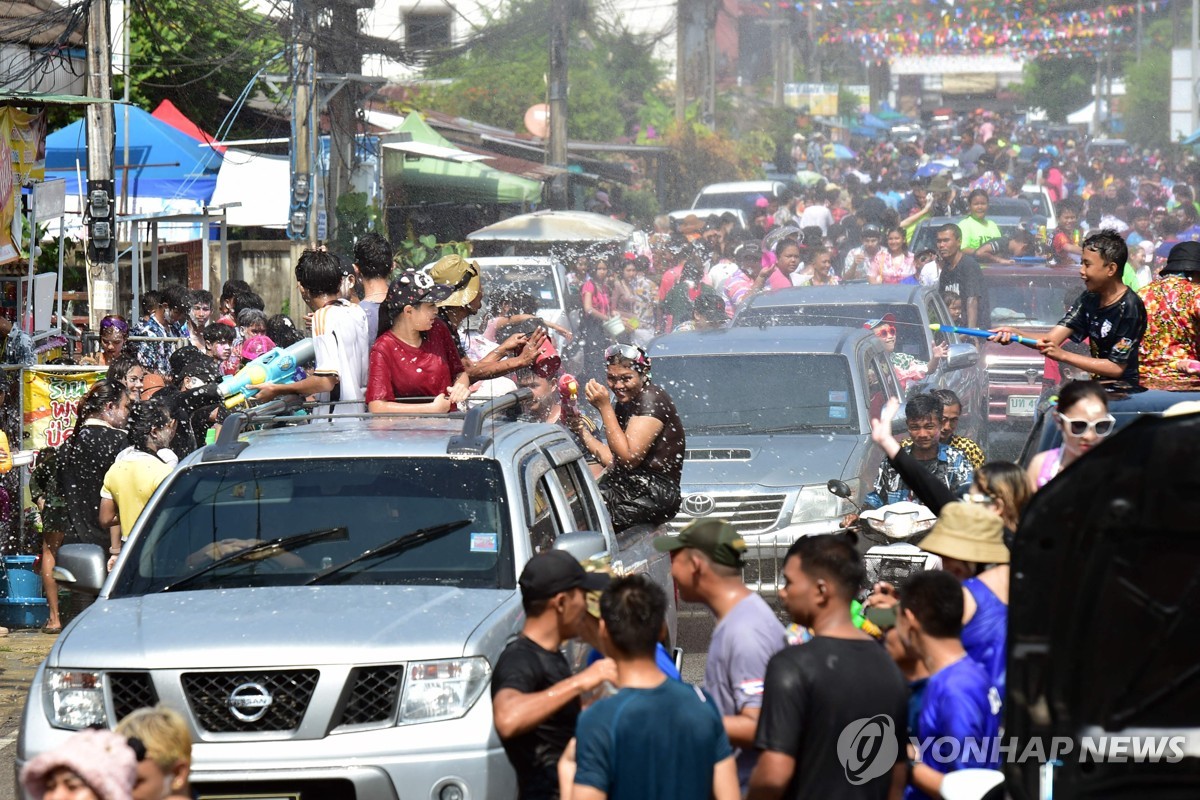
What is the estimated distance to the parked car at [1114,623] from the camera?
3.05 m

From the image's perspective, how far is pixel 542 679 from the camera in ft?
15.6

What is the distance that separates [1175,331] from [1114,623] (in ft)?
17.4

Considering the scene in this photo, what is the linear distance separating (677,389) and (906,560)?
179 inches

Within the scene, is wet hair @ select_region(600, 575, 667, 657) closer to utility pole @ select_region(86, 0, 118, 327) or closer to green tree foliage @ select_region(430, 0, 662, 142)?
utility pole @ select_region(86, 0, 118, 327)

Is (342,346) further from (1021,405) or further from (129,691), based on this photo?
(1021,405)

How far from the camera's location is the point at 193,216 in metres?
18.7

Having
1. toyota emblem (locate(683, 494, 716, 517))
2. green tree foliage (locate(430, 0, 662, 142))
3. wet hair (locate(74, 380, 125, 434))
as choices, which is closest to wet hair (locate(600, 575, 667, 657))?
toyota emblem (locate(683, 494, 716, 517))

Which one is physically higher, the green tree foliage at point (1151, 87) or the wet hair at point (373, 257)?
the green tree foliage at point (1151, 87)

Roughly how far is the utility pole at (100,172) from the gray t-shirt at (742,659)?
48.5 ft

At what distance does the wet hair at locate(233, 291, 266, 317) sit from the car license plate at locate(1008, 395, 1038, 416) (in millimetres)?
6779

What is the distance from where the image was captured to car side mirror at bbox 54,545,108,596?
6098mm

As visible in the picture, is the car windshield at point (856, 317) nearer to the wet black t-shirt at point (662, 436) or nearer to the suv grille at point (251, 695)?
the wet black t-shirt at point (662, 436)

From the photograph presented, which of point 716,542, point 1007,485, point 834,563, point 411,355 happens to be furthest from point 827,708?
point 411,355

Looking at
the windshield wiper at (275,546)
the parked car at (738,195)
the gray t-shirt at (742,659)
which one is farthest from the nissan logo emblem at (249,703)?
the parked car at (738,195)
